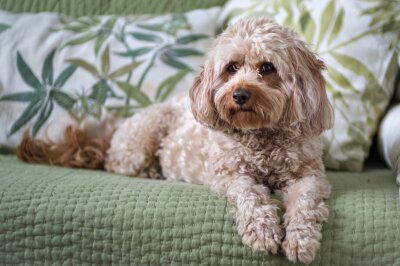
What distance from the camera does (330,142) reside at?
175 centimetres

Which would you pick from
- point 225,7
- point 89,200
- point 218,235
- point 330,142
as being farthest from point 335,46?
point 89,200

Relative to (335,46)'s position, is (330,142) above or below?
below

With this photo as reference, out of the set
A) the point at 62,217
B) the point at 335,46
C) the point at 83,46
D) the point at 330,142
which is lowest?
the point at 62,217

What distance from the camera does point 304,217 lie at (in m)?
1.20

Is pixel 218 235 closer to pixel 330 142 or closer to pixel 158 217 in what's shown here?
pixel 158 217

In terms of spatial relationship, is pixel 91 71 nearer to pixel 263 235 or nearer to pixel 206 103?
pixel 206 103

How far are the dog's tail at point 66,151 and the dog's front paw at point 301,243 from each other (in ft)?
3.14

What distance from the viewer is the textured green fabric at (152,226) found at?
1.22 metres

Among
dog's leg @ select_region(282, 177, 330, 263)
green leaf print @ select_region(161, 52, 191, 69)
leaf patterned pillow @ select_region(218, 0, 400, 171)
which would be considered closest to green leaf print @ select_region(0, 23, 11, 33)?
green leaf print @ select_region(161, 52, 191, 69)

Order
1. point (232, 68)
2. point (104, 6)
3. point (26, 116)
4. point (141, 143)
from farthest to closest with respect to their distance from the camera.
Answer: point (104, 6)
point (26, 116)
point (141, 143)
point (232, 68)

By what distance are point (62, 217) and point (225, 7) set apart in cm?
117

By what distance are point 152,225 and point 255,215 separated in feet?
0.91

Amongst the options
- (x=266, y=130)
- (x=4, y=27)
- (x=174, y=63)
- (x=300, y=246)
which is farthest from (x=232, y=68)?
(x=4, y=27)

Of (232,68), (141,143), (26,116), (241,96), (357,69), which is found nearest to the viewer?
(241,96)
